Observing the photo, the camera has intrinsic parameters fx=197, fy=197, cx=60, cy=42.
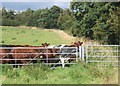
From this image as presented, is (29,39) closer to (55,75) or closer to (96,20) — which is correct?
(96,20)

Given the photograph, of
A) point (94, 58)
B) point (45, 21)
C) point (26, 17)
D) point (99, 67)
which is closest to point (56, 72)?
point (99, 67)

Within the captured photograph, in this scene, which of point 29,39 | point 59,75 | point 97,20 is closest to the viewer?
point 59,75


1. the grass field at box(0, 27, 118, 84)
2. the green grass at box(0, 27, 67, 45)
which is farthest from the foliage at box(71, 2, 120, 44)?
the grass field at box(0, 27, 118, 84)

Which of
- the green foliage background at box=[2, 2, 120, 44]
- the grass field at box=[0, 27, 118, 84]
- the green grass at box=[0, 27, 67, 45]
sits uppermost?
the green foliage background at box=[2, 2, 120, 44]

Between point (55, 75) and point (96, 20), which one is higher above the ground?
point (96, 20)

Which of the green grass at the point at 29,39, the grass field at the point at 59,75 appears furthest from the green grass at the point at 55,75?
the green grass at the point at 29,39

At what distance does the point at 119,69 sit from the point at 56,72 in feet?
7.48

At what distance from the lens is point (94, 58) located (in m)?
7.97

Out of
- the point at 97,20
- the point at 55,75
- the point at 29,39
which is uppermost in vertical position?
the point at 97,20

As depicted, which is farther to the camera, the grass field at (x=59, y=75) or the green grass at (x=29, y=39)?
the green grass at (x=29, y=39)

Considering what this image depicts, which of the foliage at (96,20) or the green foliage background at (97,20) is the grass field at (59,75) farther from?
the foliage at (96,20)

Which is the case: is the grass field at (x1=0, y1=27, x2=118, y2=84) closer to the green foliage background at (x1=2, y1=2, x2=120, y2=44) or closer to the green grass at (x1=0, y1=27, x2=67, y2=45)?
the green foliage background at (x1=2, y1=2, x2=120, y2=44)

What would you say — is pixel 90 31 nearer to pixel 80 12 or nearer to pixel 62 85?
pixel 80 12

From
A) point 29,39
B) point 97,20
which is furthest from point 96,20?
point 29,39
